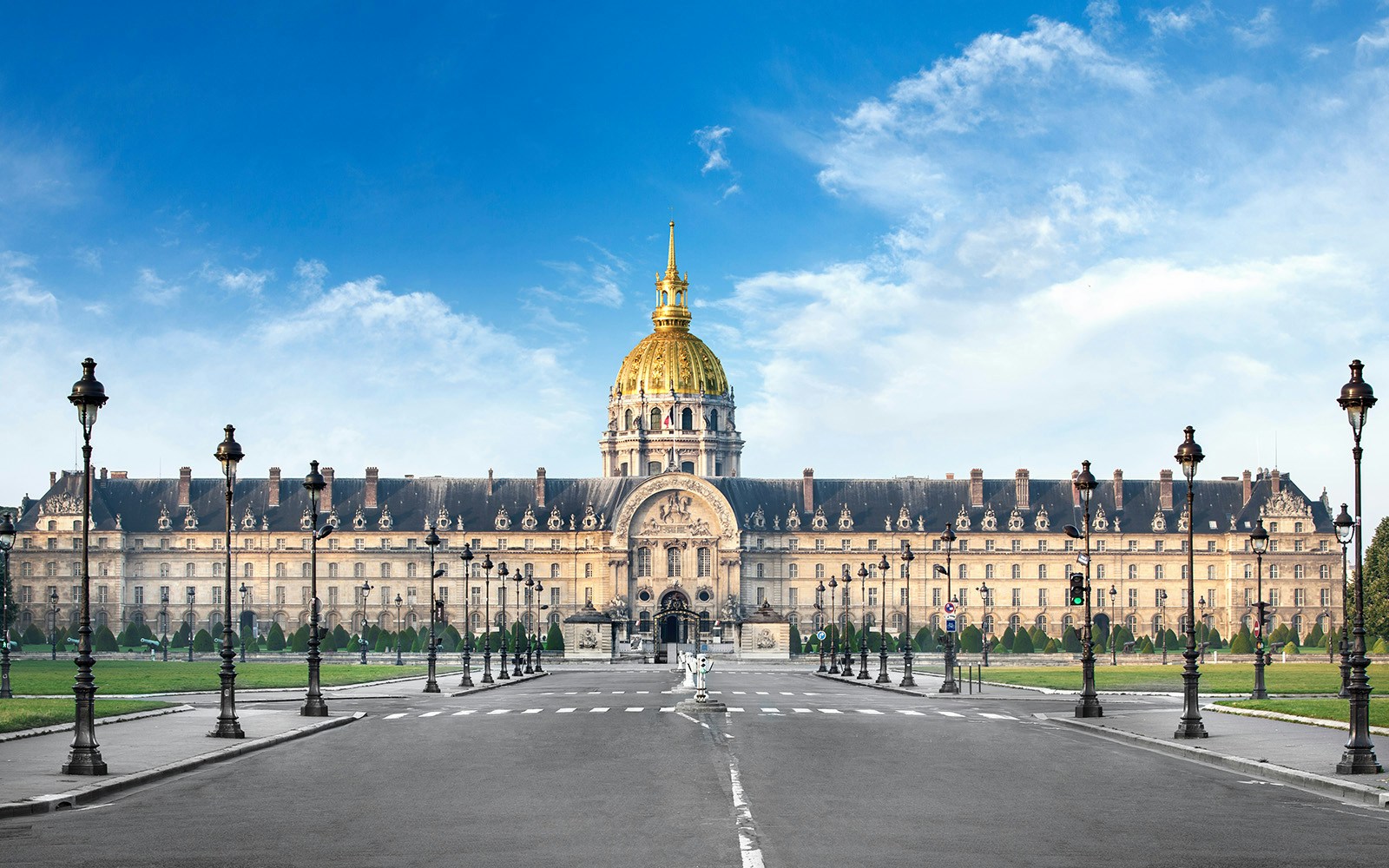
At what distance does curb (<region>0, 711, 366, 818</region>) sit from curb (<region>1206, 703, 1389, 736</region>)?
19004 mm

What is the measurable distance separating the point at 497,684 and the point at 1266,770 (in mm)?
44420

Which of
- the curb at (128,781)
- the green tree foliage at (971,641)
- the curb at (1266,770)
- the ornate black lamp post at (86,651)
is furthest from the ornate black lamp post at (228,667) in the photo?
the green tree foliage at (971,641)

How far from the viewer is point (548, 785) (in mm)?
22219

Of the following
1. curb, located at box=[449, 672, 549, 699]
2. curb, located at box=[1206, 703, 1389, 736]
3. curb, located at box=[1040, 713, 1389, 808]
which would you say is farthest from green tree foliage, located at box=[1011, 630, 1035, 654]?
curb, located at box=[1040, 713, 1389, 808]

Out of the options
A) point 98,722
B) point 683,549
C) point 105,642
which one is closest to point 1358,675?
point 98,722

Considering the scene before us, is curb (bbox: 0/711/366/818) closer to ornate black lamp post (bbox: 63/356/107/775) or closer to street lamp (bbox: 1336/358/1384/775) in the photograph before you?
ornate black lamp post (bbox: 63/356/107/775)

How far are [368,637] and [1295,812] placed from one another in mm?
112733

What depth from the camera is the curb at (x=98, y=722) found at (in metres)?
29.9

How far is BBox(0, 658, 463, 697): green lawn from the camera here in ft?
176

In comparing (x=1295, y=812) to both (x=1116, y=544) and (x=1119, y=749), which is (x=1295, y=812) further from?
(x=1116, y=544)

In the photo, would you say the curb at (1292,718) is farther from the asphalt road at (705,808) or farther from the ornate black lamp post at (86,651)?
the ornate black lamp post at (86,651)

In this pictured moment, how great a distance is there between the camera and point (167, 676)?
65562 mm

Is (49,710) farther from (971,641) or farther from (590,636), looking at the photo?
(971,641)

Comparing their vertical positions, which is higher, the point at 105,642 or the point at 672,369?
the point at 672,369
